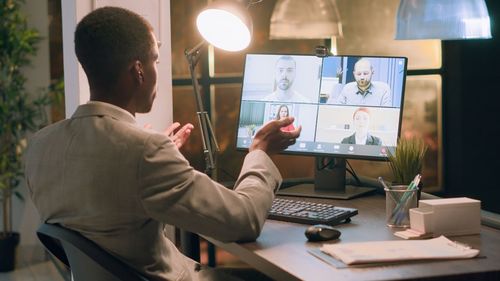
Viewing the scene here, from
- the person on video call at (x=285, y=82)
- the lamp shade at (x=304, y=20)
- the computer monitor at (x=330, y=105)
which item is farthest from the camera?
the lamp shade at (x=304, y=20)

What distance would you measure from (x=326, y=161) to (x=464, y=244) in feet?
3.08

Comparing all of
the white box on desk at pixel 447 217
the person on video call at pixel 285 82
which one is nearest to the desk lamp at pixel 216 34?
the person on video call at pixel 285 82

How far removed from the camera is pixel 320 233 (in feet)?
6.98

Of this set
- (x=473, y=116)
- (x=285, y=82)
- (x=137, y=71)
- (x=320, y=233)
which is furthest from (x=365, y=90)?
(x=473, y=116)

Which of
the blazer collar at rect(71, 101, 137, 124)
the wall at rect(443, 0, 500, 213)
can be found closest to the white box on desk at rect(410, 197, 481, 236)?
the blazer collar at rect(71, 101, 137, 124)

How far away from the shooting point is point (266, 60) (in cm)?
295

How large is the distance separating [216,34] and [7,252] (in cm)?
278

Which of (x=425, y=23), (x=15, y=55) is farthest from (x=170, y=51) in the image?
(x=15, y=55)

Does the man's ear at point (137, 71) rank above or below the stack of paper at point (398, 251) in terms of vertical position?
above

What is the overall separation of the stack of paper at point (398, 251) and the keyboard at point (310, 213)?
0.98 feet

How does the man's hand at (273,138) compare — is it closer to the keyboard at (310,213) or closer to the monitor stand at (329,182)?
the keyboard at (310,213)

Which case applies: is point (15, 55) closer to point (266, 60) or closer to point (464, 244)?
point (266, 60)

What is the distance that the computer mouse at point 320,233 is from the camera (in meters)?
2.12

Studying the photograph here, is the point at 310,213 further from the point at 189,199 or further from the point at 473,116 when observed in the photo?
the point at 473,116
